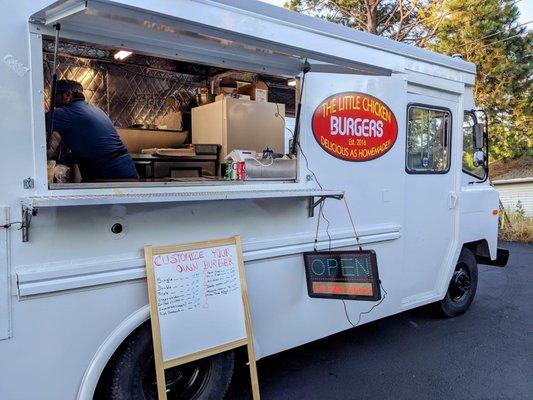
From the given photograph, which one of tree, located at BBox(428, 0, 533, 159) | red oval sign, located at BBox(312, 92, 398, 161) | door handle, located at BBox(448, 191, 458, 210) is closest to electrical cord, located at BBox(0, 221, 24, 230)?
red oval sign, located at BBox(312, 92, 398, 161)

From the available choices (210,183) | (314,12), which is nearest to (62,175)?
(210,183)

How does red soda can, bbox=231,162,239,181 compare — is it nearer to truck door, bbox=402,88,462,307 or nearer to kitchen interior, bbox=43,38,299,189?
kitchen interior, bbox=43,38,299,189

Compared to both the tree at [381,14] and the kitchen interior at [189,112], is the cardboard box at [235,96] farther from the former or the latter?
the tree at [381,14]

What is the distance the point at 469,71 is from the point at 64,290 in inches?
172

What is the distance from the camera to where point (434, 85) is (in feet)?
14.6

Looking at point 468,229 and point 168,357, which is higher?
point 468,229

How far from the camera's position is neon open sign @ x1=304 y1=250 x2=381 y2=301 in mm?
3359

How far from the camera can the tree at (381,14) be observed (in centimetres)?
1500

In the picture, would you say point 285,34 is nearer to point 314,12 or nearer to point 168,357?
point 168,357

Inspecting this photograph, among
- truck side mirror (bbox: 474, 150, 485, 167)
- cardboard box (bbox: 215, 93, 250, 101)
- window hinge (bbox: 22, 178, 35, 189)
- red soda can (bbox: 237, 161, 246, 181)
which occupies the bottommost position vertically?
window hinge (bbox: 22, 178, 35, 189)

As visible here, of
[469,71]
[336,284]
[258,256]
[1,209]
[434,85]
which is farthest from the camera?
[469,71]

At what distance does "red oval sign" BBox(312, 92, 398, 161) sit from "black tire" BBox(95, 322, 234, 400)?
5.67 feet

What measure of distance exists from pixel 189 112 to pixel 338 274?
2358mm

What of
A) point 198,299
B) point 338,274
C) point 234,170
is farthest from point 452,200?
point 198,299
